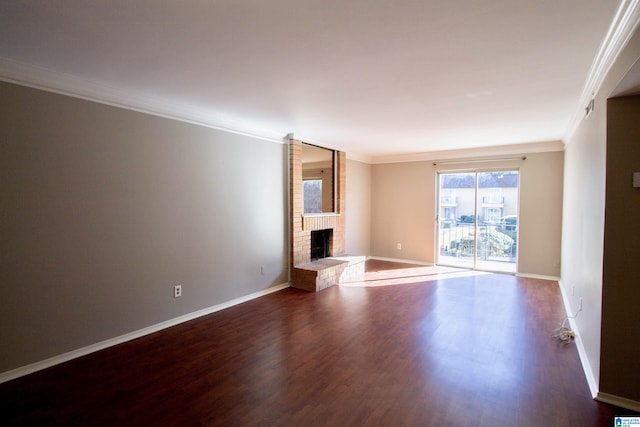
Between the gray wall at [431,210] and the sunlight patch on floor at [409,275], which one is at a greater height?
the gray wall at [431,210]

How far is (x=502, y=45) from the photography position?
6.53 feet

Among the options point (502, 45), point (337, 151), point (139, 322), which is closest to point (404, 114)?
point (502, 45)

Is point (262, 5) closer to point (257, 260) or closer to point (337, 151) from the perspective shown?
point (257, 260)

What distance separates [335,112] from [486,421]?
3050mm

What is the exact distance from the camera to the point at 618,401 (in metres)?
2.02

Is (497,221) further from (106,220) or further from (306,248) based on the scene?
(106,220)

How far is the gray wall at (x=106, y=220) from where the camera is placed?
2361 millimetres

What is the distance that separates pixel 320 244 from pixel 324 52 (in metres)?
4.05

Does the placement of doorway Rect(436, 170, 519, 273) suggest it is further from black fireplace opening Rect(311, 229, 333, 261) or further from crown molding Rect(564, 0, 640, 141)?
crown molding Rect(564, 0, 640, 141)

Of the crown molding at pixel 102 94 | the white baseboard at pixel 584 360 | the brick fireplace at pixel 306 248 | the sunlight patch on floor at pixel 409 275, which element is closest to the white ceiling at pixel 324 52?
the crown molding at pixel 102 94

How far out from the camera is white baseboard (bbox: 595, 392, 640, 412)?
1980 millimetres

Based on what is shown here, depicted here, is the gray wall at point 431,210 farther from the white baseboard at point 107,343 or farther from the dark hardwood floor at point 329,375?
the white baseboard at point 107,343

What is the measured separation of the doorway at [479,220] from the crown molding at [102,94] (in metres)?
4.51

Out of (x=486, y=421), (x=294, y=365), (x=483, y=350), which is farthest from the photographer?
(x=483, y=350)
